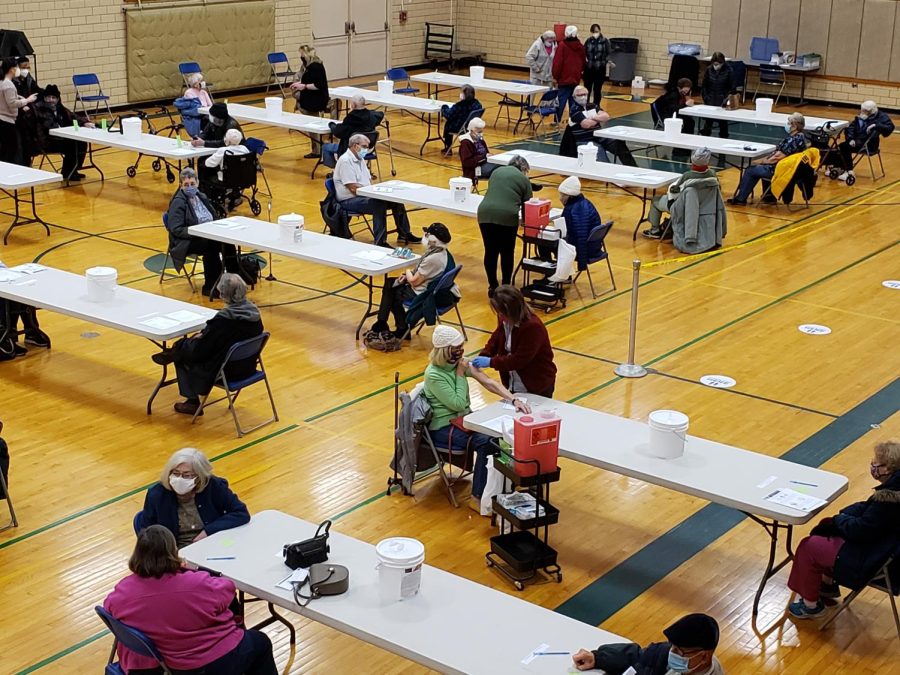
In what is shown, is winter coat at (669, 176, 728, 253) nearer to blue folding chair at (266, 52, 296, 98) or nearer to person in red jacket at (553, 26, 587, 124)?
person in red jacket at (553, 26, 587, 124)

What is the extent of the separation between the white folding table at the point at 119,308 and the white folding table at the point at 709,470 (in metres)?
2.69

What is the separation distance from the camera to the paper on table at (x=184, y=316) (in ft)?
29.2

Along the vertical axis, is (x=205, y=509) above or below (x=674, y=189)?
below

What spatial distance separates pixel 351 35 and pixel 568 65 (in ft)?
21.4

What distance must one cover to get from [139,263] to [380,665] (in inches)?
300

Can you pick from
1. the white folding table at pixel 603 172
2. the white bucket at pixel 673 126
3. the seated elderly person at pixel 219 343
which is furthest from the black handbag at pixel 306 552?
the white bucket at pixel 673 126

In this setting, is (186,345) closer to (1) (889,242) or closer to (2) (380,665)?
(2) (380,665)

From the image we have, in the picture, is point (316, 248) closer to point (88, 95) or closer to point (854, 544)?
point (854, 544)

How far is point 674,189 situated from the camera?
13.8m

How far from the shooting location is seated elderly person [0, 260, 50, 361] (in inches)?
393

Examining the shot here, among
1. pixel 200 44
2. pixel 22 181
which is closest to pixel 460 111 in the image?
pixel 200 44

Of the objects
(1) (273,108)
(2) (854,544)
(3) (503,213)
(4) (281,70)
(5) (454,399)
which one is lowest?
(2) (854,544)

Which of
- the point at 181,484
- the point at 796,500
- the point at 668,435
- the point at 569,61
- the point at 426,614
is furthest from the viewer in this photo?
the point at 569,61

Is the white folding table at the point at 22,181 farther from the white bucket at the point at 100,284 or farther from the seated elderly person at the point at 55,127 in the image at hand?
the white bucket at the point at 100,284
